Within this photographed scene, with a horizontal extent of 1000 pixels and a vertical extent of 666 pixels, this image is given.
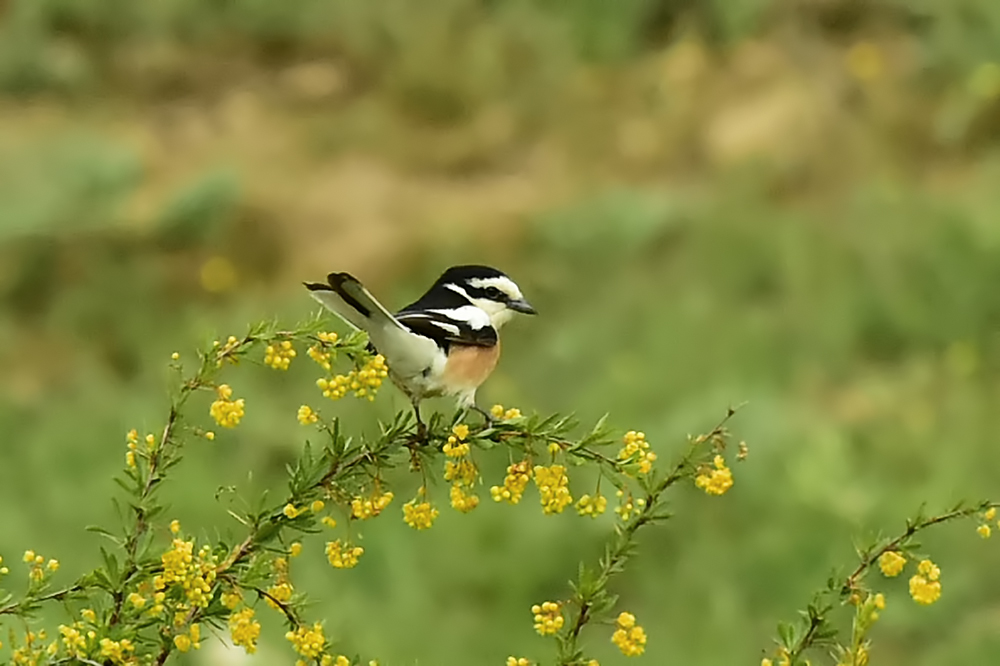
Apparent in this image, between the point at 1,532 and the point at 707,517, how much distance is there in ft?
8.30

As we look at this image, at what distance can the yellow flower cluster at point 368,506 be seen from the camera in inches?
67.5

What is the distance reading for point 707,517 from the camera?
218 inches

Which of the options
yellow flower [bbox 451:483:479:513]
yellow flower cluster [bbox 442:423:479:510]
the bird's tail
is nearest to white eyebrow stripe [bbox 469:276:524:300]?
the bird's tail

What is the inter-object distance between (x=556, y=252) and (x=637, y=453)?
593 centimetres

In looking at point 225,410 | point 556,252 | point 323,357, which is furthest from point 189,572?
point 556,252

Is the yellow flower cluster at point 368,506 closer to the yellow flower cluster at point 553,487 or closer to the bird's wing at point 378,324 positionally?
the yellow flower cluster at point 553,487

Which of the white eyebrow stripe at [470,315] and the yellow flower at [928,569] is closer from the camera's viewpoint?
the yellow flower at [928,569]

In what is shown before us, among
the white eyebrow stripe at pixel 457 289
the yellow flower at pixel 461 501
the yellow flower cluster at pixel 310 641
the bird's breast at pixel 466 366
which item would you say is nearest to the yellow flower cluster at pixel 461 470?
the yellow flower at pixel 461 501

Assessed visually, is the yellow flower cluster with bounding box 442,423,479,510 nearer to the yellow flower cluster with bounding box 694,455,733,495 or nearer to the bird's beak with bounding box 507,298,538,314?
the yellow flower cluster with bounding box 694,455,733,495

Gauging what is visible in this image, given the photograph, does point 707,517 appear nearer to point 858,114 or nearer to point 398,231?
point 398,231

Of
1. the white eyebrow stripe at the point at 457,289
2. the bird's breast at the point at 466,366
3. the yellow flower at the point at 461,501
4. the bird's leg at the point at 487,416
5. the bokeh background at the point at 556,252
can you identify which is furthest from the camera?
the bokeh background at the point at 556,252

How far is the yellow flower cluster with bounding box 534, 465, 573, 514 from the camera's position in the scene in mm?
1687

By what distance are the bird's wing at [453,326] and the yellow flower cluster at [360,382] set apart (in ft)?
2.96

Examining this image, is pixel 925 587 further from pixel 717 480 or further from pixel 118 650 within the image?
pixel 118 650
